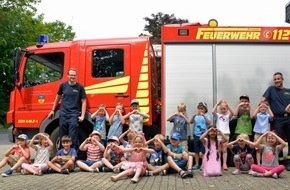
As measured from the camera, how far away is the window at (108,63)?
10156mm

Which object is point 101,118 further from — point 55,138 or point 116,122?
point 55,138

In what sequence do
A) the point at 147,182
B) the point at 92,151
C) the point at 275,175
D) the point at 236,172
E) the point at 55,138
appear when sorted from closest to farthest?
the point at 147,182, the point at 275,175, the point at 236,172, the point at 92,151, the point at 55,138

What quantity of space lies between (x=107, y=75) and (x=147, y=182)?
9.56 feet

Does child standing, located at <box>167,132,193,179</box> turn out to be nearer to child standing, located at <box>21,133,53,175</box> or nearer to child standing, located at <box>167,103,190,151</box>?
child standing, located at <box>167,103,190,151</box>

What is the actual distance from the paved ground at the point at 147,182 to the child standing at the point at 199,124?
82cm

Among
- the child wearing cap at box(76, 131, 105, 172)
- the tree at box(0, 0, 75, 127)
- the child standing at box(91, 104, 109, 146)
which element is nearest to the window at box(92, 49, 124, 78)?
the child standing at box(91, 104, 109, 146)

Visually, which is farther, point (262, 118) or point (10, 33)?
point (10, 33)

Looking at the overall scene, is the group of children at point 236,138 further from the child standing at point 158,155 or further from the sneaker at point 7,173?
the sneaker at point 7,173

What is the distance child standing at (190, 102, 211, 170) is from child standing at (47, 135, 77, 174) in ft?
8.24

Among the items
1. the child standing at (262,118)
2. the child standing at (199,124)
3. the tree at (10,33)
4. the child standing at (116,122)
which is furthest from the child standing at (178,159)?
the tree at (10,33)

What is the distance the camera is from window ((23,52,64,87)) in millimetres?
10555

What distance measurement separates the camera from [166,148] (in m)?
9.05

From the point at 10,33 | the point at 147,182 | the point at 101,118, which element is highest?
the point at 10,33

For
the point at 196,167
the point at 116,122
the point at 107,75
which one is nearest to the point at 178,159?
the point at 196,167
